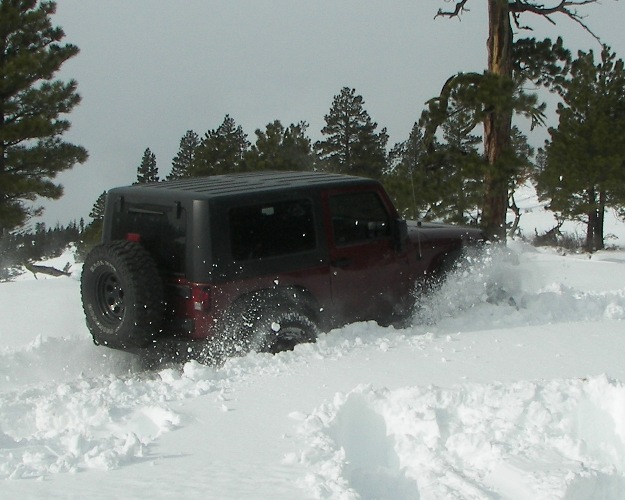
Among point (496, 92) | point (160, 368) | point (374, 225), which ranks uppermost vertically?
point (496, 92)

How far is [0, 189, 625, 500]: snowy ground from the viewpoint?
402 cm

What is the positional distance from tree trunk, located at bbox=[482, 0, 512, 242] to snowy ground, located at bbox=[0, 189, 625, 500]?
29.3 ft

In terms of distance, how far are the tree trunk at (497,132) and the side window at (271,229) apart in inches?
366

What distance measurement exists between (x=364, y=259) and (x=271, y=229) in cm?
115

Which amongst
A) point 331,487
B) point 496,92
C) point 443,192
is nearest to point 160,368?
point 331,487

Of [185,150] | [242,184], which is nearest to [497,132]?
[242,184]

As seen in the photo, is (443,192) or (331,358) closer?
(331,358)

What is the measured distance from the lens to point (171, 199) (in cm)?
698

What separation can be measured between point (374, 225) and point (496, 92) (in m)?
8.59

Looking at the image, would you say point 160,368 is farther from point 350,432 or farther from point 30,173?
point 30,173

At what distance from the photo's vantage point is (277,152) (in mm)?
25344

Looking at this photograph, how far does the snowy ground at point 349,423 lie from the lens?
402 centimetres

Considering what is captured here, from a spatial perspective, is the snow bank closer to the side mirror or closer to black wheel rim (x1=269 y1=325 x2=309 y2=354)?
black wheel rim (x1=269 y1=325 x2=309 y2=354)

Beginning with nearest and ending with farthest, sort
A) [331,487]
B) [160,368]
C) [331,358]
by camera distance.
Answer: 1. [331,487]
2. [331,358]
3. [160,368]
